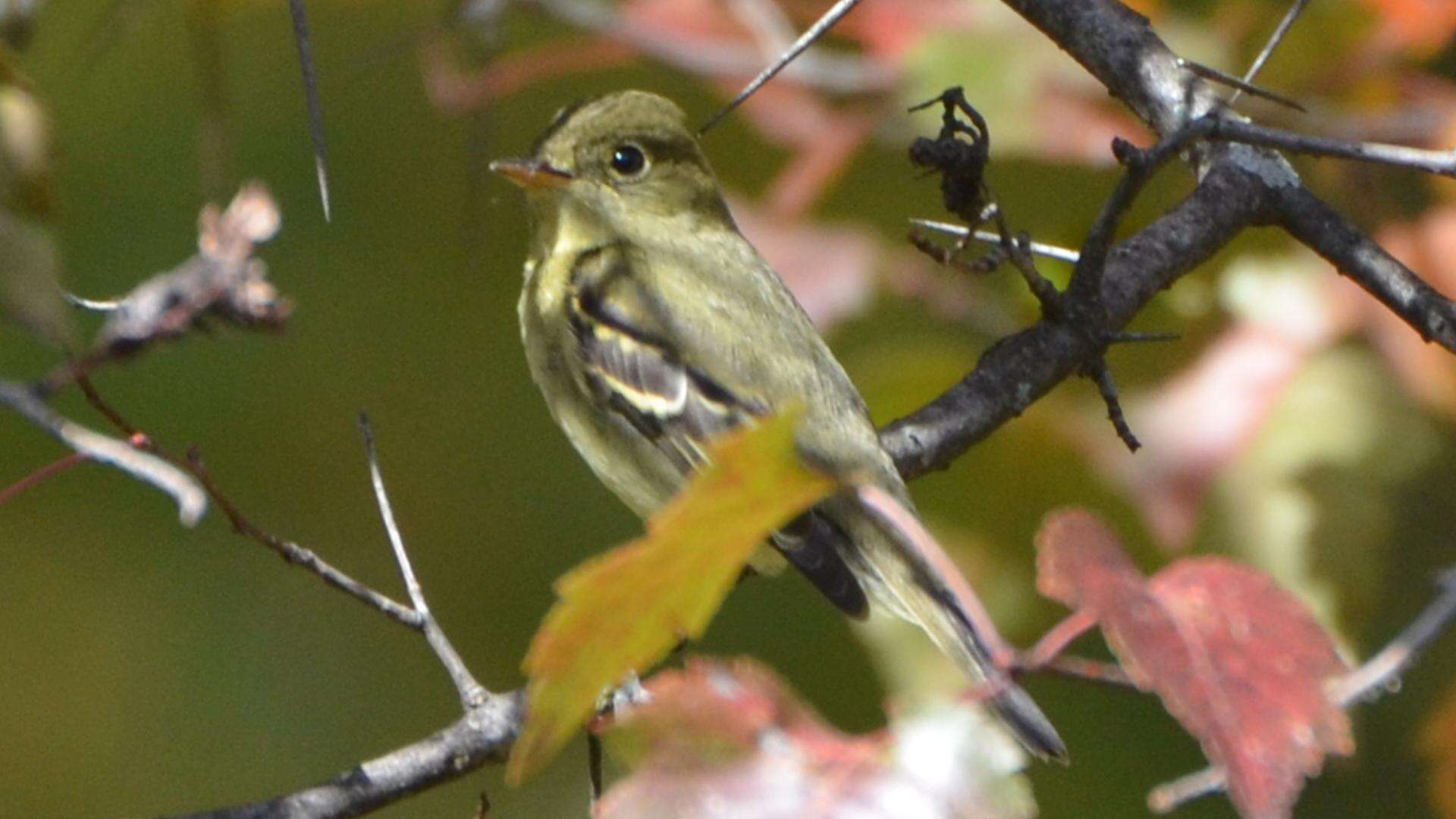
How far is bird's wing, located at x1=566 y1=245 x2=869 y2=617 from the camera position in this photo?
300 centimetres

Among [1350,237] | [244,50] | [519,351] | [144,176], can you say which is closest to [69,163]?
[144,176]

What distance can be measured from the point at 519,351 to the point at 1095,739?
180 centimetres

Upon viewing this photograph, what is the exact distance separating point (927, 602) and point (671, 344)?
696 mm

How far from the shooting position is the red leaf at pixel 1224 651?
123cm

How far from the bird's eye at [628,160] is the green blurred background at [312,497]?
37.9 inches

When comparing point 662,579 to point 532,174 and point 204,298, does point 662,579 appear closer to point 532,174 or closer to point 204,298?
point 204,298

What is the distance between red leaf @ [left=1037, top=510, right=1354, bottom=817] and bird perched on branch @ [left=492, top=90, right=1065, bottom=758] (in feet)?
3.90

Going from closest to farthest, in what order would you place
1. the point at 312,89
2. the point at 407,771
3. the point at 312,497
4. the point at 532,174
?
the point at 312,89
the point at 407,771
the point at 532,174
the point at 312,497

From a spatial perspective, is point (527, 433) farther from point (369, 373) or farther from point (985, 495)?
point (985, 495)

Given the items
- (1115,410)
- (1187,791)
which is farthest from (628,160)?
(1187,791)

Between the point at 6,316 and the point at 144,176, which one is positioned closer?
the point at 6,316

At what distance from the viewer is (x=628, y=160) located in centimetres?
347

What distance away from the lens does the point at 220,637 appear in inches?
185

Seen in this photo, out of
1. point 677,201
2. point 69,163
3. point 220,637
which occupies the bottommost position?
point 220,637
